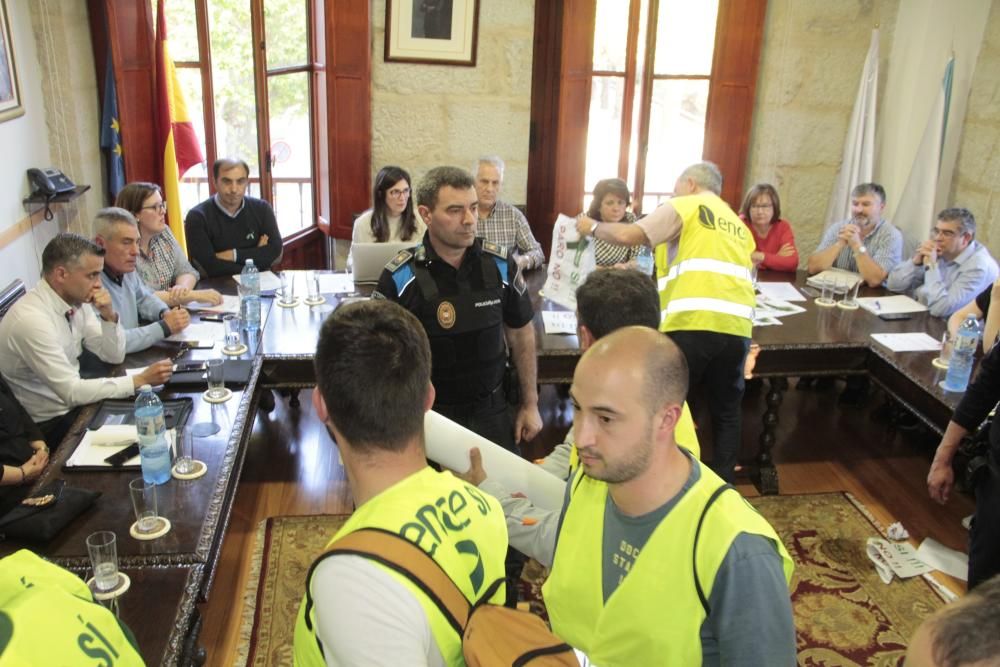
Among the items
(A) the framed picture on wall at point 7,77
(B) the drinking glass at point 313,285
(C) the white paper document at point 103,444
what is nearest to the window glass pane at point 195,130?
(A) the framed picture on wall at point 7,77

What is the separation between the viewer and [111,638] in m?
1.11

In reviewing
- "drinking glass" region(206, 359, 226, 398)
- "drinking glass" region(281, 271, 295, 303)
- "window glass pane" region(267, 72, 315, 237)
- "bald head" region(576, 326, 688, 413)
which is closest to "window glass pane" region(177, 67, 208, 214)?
"window glass pane" region(267, 72, 315, 237)

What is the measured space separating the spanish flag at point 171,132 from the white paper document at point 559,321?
2.47 meters

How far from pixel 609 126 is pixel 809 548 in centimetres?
358

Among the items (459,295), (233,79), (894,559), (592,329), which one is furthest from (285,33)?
(894,559)

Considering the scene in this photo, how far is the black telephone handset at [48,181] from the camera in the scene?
14.1 ft

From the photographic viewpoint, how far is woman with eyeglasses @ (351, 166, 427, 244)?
4660 mm

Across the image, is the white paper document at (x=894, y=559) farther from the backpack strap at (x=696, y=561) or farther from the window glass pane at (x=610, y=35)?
the window glass pane at (x=610, y=35)

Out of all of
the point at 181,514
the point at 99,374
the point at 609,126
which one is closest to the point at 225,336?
the point at 99,374

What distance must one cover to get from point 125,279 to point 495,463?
2.14 metres

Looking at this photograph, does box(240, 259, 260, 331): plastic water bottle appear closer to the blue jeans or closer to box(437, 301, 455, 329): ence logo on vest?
box(437, 301, 455, 329): ence logo on vest

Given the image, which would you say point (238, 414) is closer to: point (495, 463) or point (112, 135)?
point (495, 463)

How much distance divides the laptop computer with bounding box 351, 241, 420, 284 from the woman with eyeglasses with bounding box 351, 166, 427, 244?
1.49 ft

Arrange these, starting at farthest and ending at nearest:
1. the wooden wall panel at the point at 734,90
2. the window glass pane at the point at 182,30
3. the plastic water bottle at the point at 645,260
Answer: the wooden wall panel at the point at 734,90 < the window glass pane at the point at 182,30 < the plastic water bottle at the point at 645,260
